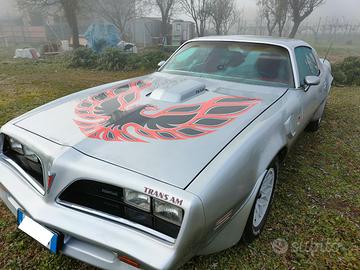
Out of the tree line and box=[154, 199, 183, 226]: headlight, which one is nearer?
box=[154, 199, 183, 226]: headlight

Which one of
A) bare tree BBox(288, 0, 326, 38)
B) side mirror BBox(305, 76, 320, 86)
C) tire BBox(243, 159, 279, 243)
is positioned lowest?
tire BBox(243, 159, 279, 243)

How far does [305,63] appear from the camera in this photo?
11.1ft

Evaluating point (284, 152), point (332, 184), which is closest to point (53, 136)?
point (284, 152)

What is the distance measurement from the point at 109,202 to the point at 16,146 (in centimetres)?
97

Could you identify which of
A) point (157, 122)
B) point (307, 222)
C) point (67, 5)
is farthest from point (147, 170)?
point (67, 5)

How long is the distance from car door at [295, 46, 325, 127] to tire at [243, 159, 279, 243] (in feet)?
3.08

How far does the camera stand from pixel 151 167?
149cm

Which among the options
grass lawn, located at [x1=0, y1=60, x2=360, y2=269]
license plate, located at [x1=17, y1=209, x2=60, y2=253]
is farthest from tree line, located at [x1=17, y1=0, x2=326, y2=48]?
license plate, located at [x1=17, y1=209, x2=60, y2=253]

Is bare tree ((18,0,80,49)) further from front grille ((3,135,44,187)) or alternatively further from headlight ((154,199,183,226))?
headlight ((154,199,183,226))

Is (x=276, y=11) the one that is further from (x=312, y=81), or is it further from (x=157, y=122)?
(x=157, y=122)

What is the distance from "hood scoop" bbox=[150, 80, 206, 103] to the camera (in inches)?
91.4

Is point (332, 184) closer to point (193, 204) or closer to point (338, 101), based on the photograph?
point (193, 204)

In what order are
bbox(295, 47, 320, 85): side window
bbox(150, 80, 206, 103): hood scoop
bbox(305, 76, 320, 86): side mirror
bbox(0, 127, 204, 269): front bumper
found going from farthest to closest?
bbox(295, 47, 320, 85): side window
bbox(305, 76, 320, 86): side mirror
bbox(150, 80, 206, 103): hood scoop
bbox(0, 127, 204, 269): front bumper

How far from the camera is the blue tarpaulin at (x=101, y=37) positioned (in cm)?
1295
